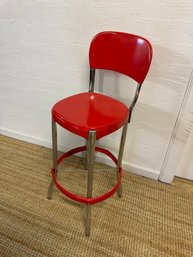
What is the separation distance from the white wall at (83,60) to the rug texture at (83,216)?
18 cm

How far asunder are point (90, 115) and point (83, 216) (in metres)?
0.59

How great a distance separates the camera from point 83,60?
1.25 m

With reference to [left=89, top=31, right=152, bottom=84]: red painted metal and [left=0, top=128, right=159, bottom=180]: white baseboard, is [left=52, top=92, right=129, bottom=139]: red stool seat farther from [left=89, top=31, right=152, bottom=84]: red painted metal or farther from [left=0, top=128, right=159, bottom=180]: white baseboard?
[left=0, top=128, right=159, bottom=180]: white baseboard

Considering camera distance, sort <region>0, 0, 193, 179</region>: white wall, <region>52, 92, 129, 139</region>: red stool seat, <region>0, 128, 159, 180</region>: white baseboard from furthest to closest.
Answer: <region>0, 128, 159, 180</region>: white baseboard
<region>0, 0, 193, 179</region>: white wall
<region>52, 92, 129, 139</region>: red stool seat

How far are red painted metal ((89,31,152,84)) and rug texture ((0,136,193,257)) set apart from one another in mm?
721

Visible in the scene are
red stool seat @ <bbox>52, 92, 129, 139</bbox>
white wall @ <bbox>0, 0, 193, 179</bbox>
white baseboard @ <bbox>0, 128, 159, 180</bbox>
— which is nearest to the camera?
red stool seat @ <bbox>52, 92, 129, 139</bbox>

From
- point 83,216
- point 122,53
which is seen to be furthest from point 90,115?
point 83,216

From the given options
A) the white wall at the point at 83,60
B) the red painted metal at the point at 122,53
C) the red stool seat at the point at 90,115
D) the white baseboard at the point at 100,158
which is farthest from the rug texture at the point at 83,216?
the red painted metal at the point at 122,53

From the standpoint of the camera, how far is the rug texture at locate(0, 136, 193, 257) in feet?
3.51

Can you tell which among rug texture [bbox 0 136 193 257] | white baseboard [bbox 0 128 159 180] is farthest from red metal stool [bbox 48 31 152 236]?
white baseboard [bbox 0 128 159 180]

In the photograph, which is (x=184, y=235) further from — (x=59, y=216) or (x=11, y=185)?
(x=11, y=185)

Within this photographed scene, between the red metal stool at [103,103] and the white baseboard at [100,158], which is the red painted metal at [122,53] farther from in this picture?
the white baseboard at [100,158]

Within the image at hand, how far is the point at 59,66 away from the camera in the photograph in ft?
4.35

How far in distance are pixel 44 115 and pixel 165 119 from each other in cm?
82
